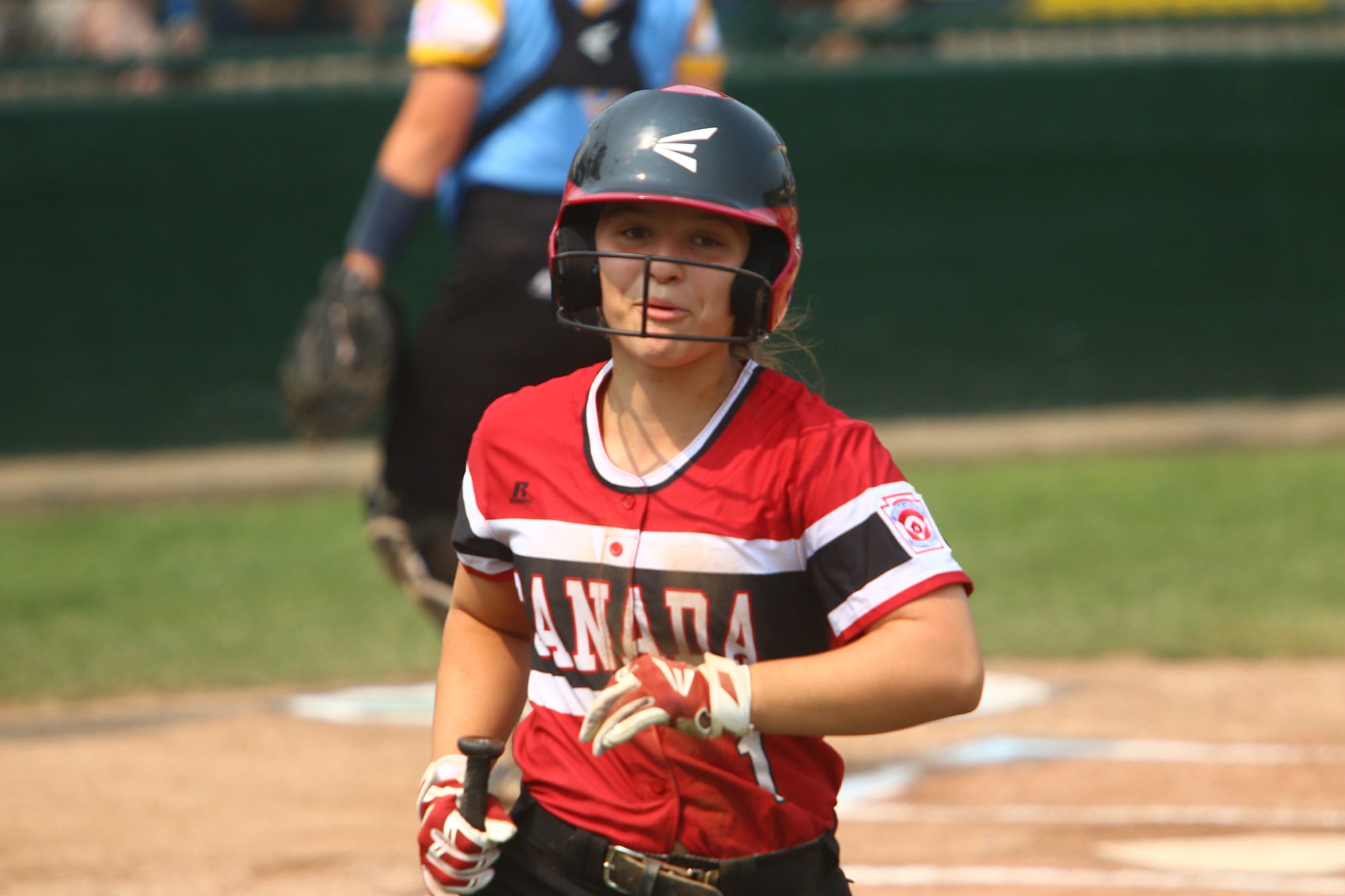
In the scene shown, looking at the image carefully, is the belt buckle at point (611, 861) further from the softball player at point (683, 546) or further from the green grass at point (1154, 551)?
the green grass at point (1154, 551)

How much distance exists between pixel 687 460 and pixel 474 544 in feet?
1.22

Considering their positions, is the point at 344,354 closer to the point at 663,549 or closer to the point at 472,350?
the point at 472,350

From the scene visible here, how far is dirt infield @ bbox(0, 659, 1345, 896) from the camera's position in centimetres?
405

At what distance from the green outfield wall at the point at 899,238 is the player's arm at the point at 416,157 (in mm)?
5612

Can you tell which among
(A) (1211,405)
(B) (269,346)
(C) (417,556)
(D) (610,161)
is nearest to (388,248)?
(C) (417,556)

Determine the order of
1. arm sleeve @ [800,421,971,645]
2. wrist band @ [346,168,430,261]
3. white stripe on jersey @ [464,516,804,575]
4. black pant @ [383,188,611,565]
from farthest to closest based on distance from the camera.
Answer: wrist band @ [346,168,430,261]
black pant @ [383,188,611,565]
white stripe on jersey @ [464,516,804,575]
arm sleeve @ [800,421,971,645]

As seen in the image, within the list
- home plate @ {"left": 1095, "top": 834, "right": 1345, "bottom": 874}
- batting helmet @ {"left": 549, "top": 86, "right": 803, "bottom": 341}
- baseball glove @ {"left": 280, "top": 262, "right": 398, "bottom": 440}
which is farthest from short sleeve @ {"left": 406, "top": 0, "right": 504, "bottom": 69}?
home plate @ {"left": 1095, "top": 834, "right": 1345, "bottom": 874}

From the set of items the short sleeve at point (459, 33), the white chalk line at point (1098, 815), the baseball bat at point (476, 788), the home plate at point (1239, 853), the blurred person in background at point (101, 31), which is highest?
the short sleeve at point (459, 33)

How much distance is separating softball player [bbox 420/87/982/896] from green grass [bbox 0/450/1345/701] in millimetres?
3937

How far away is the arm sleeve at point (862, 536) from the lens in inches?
85.6

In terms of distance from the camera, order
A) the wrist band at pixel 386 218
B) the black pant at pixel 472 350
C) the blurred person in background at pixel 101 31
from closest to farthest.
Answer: the black pant at pixel 472 350 < the wrist band at pixel 386 218 < the blurred person in background at pixel 101 31

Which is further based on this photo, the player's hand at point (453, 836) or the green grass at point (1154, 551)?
the green grass at point (1154, 551)

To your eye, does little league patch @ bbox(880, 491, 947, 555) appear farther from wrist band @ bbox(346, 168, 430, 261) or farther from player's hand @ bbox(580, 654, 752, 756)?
wrist band @ bbox(346, 168, 430, 261)

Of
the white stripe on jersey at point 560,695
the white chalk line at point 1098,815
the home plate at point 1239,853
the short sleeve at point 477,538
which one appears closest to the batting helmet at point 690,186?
the short sleeve at point 477,538
